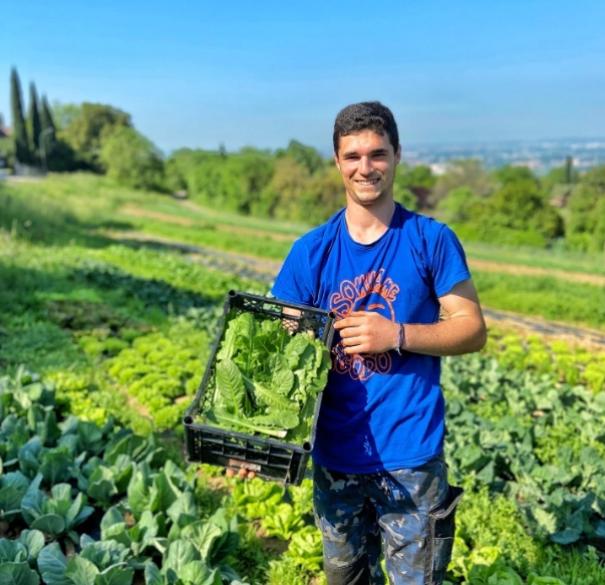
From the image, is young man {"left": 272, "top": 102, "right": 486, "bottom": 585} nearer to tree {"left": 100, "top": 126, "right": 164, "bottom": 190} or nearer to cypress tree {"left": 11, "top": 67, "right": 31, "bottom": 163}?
tree {"left": 100, "top": 126, "right": 164, "bottom": 190}

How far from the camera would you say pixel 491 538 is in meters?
3.67

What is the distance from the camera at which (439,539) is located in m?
2.22

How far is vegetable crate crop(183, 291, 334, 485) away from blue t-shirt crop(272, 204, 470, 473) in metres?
0.11

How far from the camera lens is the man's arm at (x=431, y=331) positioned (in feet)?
6.66

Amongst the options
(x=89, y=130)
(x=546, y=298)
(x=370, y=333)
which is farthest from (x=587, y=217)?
(x=89, y=130)

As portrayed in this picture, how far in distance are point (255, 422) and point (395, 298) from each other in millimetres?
688

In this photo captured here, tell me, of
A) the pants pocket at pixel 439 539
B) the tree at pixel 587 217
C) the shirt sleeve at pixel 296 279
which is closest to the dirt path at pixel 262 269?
the pants pocket at pixel 439 539

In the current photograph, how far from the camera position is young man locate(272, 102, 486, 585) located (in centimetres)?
210

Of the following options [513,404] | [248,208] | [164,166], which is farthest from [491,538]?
[164,166]

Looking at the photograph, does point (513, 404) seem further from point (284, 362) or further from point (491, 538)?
point (284, 362)

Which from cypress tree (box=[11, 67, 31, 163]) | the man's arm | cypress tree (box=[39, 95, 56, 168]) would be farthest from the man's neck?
cypress tree (box=[11, 67, 31, 163])

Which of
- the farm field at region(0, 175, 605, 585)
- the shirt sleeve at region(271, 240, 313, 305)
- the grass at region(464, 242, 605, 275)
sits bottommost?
the grass at region(464, 242, 605, 275)

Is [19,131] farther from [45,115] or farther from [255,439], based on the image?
[255,439]

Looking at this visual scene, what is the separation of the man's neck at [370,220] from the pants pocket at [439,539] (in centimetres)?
105
